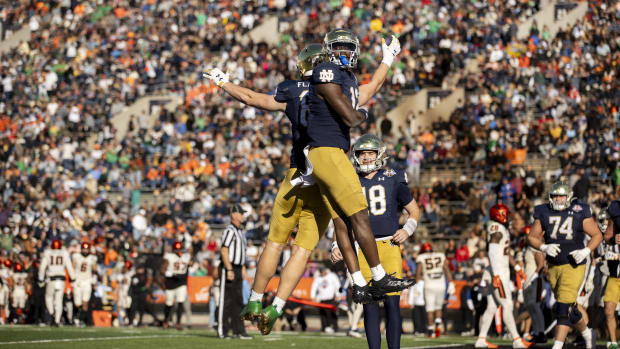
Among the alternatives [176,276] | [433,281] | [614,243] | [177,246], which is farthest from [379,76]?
[176,276]

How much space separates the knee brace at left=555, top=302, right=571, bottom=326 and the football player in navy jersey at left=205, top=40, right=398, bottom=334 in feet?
14.6

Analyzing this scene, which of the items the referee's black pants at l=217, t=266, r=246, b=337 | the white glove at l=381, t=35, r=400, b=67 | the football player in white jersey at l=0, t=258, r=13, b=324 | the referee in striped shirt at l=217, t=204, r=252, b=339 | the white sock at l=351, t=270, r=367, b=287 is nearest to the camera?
the white sock at l=351, t=270, r=367, b=287

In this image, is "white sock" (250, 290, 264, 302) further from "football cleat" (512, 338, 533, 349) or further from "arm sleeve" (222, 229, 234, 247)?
"arm sleeve" (222, 229, 234, 247)

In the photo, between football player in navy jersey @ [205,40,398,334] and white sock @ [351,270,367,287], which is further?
football player in navy jersey @ [205,40,398,334]

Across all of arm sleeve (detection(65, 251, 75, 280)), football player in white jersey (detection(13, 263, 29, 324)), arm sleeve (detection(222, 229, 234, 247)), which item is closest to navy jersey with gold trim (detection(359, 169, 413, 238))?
arm sleeve (detection(222, 229, 234, 247))

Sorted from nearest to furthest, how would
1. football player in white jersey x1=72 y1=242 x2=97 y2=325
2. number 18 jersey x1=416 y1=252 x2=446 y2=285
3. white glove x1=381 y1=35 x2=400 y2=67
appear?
1. white glove x1=381 y1=35 x2=400 y2=67
2. number 18 jersey x1=416 y1=252 x2=446 y2=285
3. football player in white jersey x1=72 y1=242 x2=97 y2=325

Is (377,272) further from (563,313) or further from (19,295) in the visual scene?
(19,295)

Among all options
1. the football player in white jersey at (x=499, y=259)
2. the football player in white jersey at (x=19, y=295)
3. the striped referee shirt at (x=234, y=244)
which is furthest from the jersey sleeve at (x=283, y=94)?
the football player in white jersey at (x=19, y=295)

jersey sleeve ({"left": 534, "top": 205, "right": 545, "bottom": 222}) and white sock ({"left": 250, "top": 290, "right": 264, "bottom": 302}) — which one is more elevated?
jersey sleeve ({"left": 534, "top": 205, "right": 545, "bottom": 222})

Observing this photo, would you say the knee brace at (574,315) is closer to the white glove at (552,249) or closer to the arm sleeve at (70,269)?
the white glove at (552,249)

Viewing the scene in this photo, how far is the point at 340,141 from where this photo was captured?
28.4 feet

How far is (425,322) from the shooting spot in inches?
831

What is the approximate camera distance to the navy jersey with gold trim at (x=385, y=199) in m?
10.6

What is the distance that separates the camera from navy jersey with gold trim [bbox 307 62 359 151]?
857 cm
